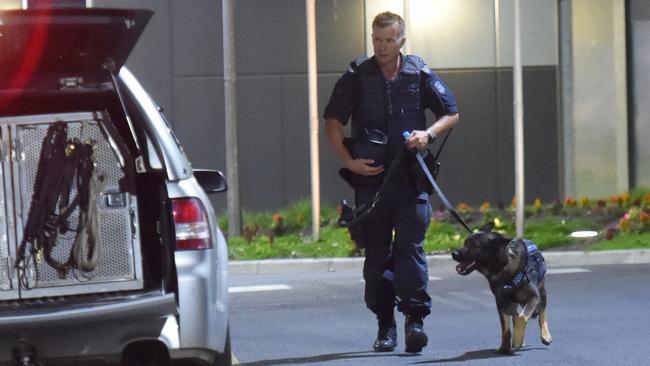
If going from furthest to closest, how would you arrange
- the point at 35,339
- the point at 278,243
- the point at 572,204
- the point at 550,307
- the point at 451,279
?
the point at 572,204 < the point at 278,243 < the point at 451,279 < the point at 550,307 < the point at 35,339

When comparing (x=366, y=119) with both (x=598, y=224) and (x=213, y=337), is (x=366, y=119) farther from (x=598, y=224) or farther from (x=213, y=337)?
(x=598, y=224)

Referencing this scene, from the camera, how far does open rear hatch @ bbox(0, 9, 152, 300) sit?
5758 millimetres

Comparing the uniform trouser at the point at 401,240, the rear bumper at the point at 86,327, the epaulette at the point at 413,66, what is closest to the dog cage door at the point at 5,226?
the rear bumper at the point at 86,327

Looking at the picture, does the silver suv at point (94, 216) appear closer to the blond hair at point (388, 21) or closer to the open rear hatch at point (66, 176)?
the open rear hatch at point (66, 176)

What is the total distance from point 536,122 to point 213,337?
1596cm

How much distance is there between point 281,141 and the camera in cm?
2111

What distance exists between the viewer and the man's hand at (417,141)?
25.2ft

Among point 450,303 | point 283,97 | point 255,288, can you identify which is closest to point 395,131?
point 450,303

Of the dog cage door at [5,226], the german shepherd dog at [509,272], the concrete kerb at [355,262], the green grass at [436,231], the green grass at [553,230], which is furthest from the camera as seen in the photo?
the green grass at [553,230]

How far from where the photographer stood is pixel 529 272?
313 inches

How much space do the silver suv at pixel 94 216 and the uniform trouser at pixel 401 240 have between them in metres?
2.00

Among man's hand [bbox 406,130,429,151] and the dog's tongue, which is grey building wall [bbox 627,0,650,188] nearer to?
the dog's tongue

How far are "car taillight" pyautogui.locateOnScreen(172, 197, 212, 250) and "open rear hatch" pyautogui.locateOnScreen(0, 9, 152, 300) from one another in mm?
175

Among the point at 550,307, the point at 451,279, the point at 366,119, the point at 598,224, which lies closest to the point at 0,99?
the point at 366,119
